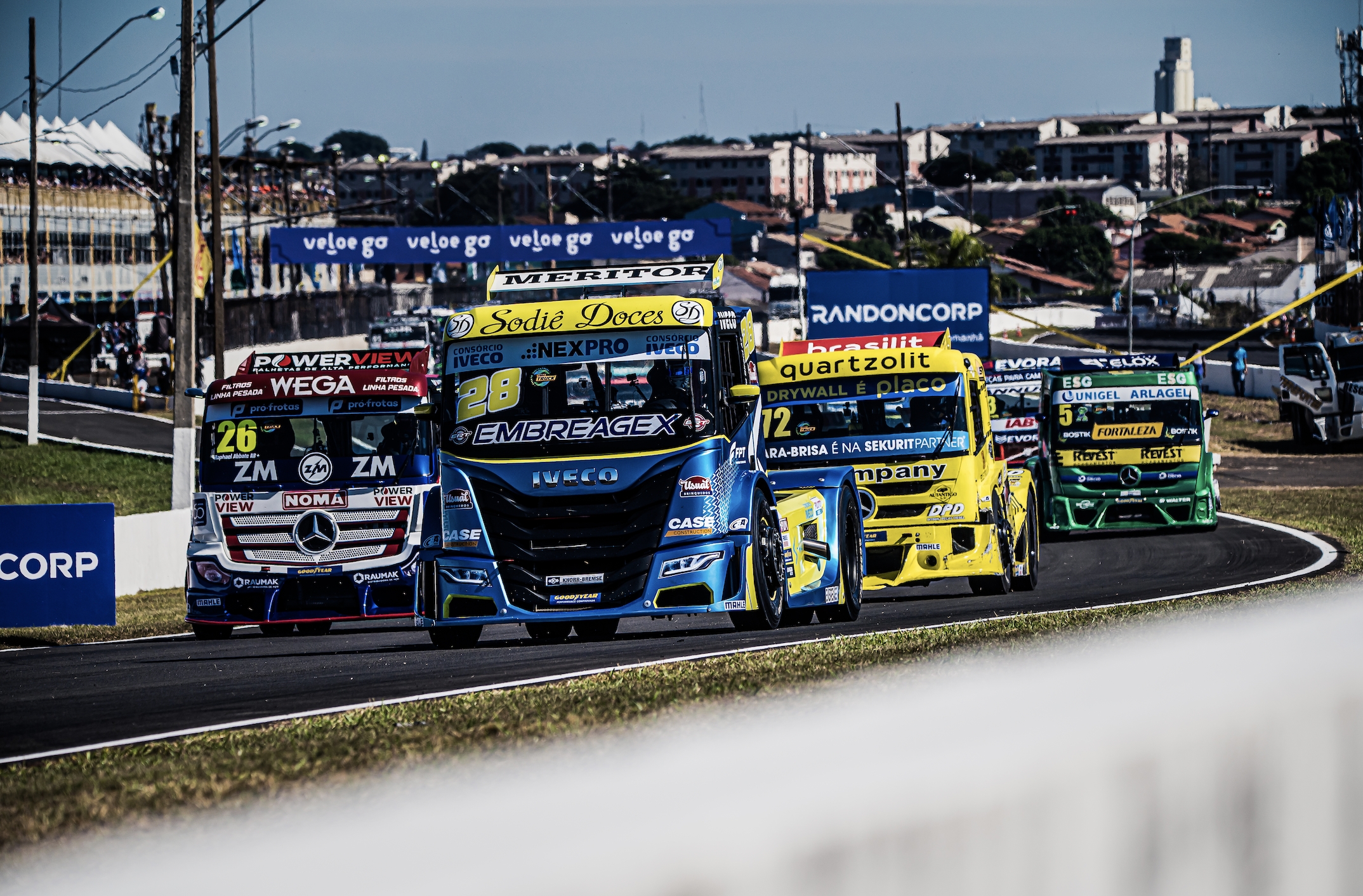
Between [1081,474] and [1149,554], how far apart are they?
297cm

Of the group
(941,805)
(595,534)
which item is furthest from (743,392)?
(941,805)

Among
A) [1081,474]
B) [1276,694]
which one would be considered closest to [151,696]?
[1276,694]

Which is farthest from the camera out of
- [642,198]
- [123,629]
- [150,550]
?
[642,198]

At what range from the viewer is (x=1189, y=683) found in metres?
3.17

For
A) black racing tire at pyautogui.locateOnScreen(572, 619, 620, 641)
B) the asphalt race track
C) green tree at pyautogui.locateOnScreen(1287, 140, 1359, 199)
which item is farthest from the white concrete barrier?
green tree at pyautogui.locateOnScreen(1287, 140, 1359, 199)

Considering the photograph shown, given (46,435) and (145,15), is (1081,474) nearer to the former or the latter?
(145,15)

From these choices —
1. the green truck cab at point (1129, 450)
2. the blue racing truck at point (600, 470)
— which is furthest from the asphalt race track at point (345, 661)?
the green truck cab at point (1129, 450)

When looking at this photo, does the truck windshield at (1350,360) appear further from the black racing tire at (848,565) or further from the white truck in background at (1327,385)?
the black racing tire at (848,565)

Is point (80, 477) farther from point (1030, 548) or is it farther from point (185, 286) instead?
point (1030, 548)

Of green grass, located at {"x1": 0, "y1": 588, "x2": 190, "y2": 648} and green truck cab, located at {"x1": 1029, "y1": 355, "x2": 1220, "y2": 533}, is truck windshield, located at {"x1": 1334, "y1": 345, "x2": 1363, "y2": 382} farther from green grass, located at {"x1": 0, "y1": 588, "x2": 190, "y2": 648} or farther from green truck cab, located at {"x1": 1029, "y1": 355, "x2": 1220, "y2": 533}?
green grass, located at {"x1": 0, "y1": 588, "x2": 190, "y2": 648}

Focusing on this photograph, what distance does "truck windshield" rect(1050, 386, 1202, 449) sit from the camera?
24.7 metres

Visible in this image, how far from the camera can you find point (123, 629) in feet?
57.4

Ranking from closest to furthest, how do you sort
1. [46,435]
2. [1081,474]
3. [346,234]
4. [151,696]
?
1. [151,696]
2. [1081,474]
3. [46,435]
4. [346,234]

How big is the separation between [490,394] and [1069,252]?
5913 inches
